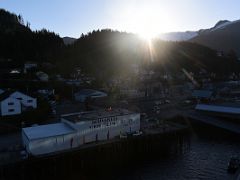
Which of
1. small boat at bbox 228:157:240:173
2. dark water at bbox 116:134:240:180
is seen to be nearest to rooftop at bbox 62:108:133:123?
dark water at bbox 116:134:240:180

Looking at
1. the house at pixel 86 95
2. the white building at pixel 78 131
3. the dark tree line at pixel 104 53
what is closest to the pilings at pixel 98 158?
the white building at pixel 78 131

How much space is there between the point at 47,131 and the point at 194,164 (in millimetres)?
9169

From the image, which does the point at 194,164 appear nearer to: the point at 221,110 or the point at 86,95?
the point at 221,110

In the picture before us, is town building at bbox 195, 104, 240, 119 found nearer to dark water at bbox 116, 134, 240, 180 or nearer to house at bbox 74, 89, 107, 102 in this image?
dark water at bbox 116, 134, 240, 180

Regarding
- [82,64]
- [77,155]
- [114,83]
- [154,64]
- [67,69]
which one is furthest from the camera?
[154,64]

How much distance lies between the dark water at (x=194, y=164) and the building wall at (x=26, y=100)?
477 inches

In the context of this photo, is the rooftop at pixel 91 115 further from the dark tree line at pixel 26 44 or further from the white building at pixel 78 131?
the dark tree line at pixel 26 44

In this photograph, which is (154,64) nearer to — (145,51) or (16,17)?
(145,51)

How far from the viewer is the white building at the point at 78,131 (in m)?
15.8

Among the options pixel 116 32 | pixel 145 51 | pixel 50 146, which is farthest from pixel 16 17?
pixel 50 146

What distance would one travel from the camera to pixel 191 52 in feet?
236

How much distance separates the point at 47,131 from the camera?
17016 mm

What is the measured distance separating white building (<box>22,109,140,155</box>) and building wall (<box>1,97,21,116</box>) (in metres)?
5.95

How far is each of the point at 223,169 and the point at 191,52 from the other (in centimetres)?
5954
